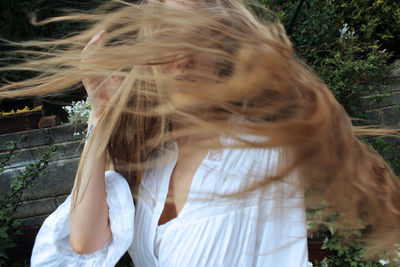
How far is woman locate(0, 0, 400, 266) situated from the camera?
1.90 ft

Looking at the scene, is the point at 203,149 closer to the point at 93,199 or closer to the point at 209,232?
the point at 209,232

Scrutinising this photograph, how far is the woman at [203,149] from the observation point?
58 centimetres

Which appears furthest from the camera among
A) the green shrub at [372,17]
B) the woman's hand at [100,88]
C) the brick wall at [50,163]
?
the green shrub at [372,17]

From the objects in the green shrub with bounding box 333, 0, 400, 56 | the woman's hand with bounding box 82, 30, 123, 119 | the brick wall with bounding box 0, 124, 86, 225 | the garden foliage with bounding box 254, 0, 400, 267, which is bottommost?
the brick wall with bounding box 0, 124, 86, 225

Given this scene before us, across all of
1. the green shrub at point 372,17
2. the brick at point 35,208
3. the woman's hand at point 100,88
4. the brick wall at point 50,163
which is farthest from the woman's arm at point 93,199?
the green shrub at point 372,17

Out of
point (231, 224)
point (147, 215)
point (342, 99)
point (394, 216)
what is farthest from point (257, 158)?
point (342, 99)

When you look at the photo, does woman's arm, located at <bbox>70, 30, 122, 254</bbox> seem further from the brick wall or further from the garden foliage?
the garden foliage

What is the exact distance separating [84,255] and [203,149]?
570 mm

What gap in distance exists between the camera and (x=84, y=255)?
1.00 m

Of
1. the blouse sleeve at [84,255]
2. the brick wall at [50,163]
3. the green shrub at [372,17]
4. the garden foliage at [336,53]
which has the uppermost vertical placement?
the green shrub at [372,17]

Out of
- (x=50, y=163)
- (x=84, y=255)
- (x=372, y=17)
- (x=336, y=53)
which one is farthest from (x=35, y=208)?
(x=372, y=17)

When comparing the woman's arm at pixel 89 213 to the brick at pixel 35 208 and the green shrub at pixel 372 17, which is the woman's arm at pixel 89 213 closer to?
the brick at pixel 35 208

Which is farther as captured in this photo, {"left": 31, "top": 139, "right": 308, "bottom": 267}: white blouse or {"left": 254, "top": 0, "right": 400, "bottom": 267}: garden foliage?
{"left": 254, "top": 0, "right": 400, "bottom": 267}: garden foliage

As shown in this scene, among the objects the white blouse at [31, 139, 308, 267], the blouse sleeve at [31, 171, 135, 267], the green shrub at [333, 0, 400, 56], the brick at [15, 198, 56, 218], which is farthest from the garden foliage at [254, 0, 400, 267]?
the brick at [15, 198, 56, 218]
